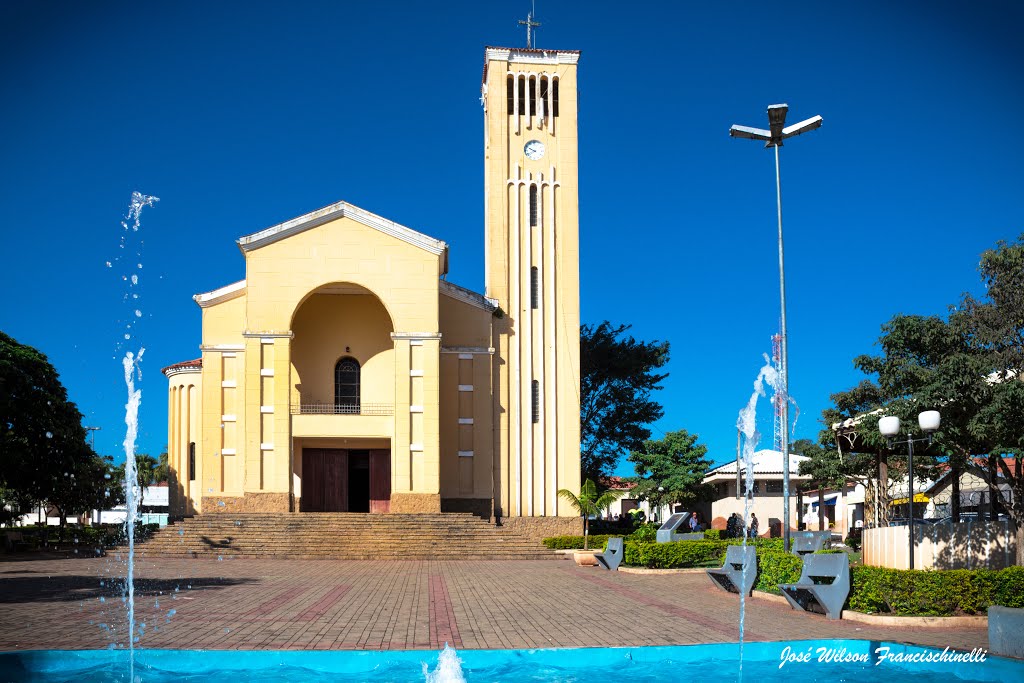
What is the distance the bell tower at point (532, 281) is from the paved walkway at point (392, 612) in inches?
506

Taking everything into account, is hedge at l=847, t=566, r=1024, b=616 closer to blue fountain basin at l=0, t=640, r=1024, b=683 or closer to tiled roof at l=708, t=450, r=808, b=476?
blue fountain basin at l=0, t=640, r=1024, b=683

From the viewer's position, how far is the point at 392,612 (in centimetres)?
1461

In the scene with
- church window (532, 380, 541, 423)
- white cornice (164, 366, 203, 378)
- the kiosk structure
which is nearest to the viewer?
the kiosk structure

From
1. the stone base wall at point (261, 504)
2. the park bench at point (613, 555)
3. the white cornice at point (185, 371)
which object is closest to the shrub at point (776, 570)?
the park bench at point (613, 555)

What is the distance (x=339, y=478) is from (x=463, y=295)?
7.96 m

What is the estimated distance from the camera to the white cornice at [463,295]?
116ft

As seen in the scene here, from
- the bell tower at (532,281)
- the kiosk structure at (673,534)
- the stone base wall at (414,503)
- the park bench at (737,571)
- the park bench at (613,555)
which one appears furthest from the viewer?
the bell tower at (532,281)

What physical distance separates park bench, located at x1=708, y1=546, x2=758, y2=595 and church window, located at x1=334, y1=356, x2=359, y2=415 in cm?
2120

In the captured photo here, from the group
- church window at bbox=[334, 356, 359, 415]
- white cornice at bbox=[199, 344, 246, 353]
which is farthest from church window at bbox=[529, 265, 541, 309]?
white cornice at bbox=[199, 344, 246, 353]

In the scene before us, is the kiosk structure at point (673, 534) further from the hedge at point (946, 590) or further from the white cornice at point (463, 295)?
the hedge at point (946, 590)

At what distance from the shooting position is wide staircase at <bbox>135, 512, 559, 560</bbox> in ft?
93.8

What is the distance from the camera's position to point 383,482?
35.5 meters

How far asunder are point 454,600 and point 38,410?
21.3m

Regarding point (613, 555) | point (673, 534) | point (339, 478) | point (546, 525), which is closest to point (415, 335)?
point (339, 478)
